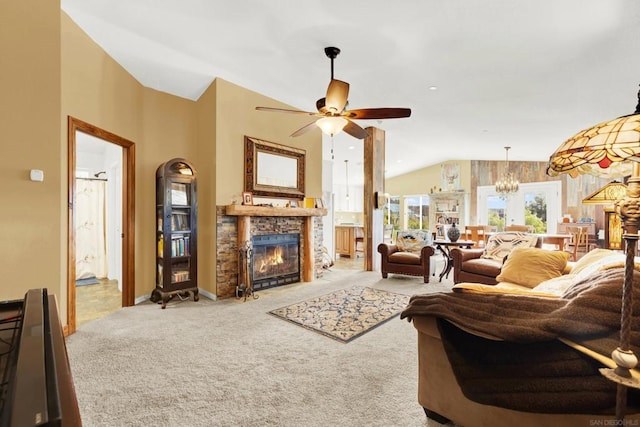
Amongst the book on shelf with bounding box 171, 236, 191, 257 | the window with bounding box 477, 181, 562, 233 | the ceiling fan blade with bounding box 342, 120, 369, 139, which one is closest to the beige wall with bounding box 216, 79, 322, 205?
the book on shelf with bounding box 171, 236, 191, 257

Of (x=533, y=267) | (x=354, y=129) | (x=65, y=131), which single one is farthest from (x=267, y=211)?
(x=533, y=267)

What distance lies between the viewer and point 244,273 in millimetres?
4215

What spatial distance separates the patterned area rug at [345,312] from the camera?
9.92 feet

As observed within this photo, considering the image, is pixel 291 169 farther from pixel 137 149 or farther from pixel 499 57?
pixel 499 57

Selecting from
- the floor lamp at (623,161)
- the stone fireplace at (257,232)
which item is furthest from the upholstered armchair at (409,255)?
the floor lamp at (623,161)

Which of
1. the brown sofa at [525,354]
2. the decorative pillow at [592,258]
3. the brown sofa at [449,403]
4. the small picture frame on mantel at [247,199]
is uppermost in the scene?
the small picture frame on mantel at [247,199]

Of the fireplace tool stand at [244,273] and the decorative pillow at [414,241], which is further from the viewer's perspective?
the decorative pillow at [414,241]

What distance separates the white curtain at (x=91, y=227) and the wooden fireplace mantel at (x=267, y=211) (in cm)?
306

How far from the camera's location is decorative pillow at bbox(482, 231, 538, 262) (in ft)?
13.9

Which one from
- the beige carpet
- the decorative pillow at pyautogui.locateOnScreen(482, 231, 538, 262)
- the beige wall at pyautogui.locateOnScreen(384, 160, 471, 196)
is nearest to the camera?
the beige carpet

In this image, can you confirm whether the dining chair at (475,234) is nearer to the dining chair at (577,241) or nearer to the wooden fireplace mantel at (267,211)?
the dining chair at (577,241)

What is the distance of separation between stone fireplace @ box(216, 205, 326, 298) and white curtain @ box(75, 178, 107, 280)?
9.55ft

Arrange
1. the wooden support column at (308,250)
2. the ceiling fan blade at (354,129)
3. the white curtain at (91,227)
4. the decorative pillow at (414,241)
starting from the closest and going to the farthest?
1. the ceiling fan blade at (354,129)
2. the wooden support column at (308,250)
3. the white curtain at (91,227)
4. the decorative pillow at (414,241)

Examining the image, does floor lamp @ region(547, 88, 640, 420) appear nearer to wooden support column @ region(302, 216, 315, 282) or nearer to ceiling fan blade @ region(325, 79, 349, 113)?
ceiling fan blade @ region(325, 79, 349, 113)
